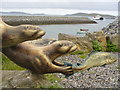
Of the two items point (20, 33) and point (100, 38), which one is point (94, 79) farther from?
point (100, 38)

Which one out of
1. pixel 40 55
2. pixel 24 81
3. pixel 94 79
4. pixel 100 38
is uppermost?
pixel 40 55

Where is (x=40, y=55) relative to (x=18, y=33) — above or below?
below

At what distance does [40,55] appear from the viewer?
3.73m

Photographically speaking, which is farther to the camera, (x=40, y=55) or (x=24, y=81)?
(x=24, y=81)

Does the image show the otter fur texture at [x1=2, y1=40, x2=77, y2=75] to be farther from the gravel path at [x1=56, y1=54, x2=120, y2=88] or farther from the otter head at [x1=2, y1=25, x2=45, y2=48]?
the gravel path at [x1=56, y1=54, x2=120, y2=88]

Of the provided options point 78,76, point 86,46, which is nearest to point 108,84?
point 78,76

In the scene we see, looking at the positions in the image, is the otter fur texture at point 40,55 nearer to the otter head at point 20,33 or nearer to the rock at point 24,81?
the otter head at point 20,33

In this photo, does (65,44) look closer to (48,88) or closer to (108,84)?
(48,88)

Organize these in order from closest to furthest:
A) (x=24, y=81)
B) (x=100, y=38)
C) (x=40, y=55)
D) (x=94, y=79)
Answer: (x=40, y=55), (x=24, y=81), (x=94, y=79), (x=100, y=38)

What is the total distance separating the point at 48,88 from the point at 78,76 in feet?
5.78

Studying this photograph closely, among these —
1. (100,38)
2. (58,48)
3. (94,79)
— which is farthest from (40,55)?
(100,38)

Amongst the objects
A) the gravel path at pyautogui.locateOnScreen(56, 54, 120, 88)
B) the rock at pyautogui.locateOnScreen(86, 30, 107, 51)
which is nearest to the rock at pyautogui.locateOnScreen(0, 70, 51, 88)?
the gravel path at pyautogui.locateOnScreen(56, 54, 120, 88)

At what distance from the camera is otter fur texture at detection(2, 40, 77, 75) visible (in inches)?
147

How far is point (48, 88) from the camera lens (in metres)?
4.66
